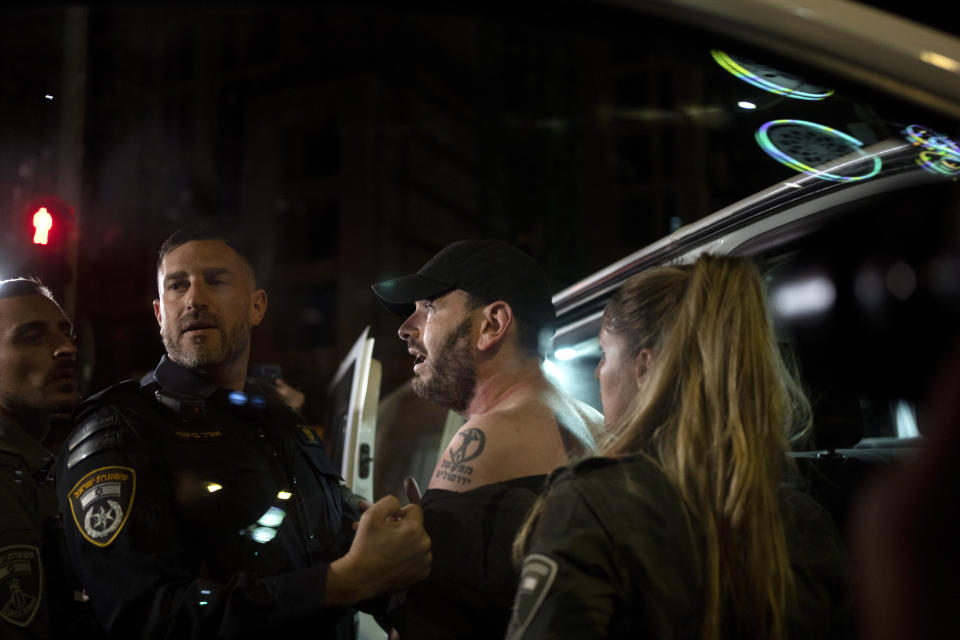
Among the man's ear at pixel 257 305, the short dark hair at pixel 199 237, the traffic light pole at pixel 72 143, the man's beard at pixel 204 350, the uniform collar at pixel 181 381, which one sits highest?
the traffic light pole at pixel 72 143

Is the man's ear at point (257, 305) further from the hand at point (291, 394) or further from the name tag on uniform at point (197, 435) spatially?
the hand at point (291, 394)

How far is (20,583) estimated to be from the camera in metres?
1.63

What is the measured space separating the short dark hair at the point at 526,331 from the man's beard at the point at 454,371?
57mm

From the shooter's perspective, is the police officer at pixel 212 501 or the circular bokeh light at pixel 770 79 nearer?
the circular bokeh light at pixel 770 79

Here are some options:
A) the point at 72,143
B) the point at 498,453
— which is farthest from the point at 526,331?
the point at 72,143

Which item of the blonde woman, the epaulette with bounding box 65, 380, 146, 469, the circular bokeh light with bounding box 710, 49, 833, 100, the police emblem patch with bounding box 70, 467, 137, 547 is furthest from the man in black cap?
the circular bokeh light with bounding box 710, 49, 833, 100

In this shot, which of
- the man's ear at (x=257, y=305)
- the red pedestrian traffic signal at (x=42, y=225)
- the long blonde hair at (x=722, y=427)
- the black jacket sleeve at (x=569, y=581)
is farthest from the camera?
the red pedestrian traffic signal at (x=42, y=225)

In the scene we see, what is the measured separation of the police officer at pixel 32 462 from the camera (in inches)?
64.4

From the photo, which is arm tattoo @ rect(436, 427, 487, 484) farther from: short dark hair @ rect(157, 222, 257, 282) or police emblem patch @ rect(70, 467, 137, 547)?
short dark hair @ rect(157, 222, 257, 282)

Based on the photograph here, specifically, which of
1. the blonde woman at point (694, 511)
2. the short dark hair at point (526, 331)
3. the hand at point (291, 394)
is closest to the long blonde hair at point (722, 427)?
the blonde woman at point (694, 511)

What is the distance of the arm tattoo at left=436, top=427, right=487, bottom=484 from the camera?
5.07 ft

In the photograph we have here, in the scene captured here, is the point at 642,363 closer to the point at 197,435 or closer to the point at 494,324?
the point at 494,324

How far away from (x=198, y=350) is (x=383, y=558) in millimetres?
861

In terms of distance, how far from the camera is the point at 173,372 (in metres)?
1.89
